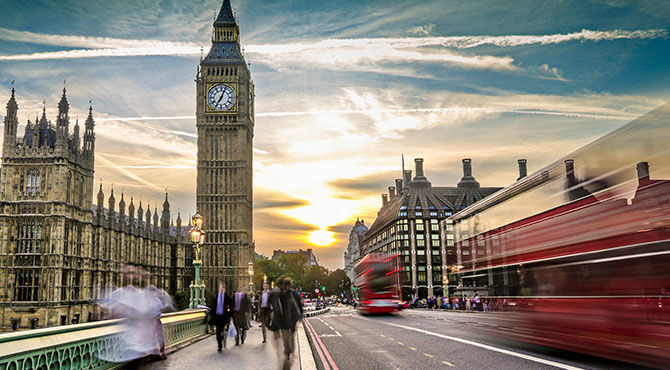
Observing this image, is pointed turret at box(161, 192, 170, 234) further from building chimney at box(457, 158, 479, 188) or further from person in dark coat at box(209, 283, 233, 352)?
person in dark coat at box(209, 283, 233, 352)

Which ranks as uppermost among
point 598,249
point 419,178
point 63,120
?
point 63,120

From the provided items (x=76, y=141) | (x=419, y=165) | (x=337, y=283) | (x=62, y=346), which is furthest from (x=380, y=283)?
(x=337, y=283)

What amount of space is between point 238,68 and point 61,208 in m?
43.2

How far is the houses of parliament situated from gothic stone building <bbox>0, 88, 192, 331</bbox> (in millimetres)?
113

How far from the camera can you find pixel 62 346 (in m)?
8.82

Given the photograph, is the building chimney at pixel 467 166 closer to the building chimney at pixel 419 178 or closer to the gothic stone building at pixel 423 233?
the gothic stone building at pixel 423 233

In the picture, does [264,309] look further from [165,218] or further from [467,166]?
[467,166]

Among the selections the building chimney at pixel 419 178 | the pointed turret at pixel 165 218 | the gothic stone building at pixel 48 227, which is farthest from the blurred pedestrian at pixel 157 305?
the building chimney at pixel 419 178

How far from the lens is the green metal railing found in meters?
7.51

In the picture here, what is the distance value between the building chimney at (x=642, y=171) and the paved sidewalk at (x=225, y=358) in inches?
324

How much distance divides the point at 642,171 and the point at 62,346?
11.2 m

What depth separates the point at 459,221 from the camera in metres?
20.0

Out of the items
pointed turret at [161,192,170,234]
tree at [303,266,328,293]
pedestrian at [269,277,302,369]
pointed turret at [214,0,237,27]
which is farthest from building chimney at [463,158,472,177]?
pedestrian at [269,277,302,369]

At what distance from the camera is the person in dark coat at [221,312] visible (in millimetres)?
16094
